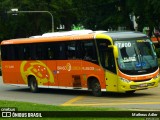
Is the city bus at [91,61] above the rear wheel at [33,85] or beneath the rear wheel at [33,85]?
above

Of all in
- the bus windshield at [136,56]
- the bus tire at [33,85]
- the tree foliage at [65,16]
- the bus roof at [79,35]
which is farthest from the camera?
the tree foliage at [65,16]

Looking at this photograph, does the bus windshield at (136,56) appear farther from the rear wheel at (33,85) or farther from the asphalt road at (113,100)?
the rear wheel at (33,85)

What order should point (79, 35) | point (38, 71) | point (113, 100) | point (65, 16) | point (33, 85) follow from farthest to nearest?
point (65, 16), point (33, 85), point (38, 71), point (79, 35), point (113, 100)

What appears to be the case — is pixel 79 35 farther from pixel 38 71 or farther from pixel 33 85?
pixel 33 85

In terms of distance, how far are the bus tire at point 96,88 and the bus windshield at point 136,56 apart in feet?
5.43

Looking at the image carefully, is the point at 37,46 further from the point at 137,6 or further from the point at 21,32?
the point at 21,32

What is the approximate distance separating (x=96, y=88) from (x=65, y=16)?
51.1 metres

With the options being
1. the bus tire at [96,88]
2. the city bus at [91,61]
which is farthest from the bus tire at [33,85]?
the bus tire at [96,88]

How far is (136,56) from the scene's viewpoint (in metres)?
20.4

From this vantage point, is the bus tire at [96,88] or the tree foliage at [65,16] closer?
the bus tire at [96,88]

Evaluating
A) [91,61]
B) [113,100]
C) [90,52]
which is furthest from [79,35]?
[113,100]

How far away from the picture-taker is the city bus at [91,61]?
66.0 ft

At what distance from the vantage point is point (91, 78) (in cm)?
2158

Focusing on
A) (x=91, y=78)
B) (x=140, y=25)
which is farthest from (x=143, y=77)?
(x=140, y=25)
